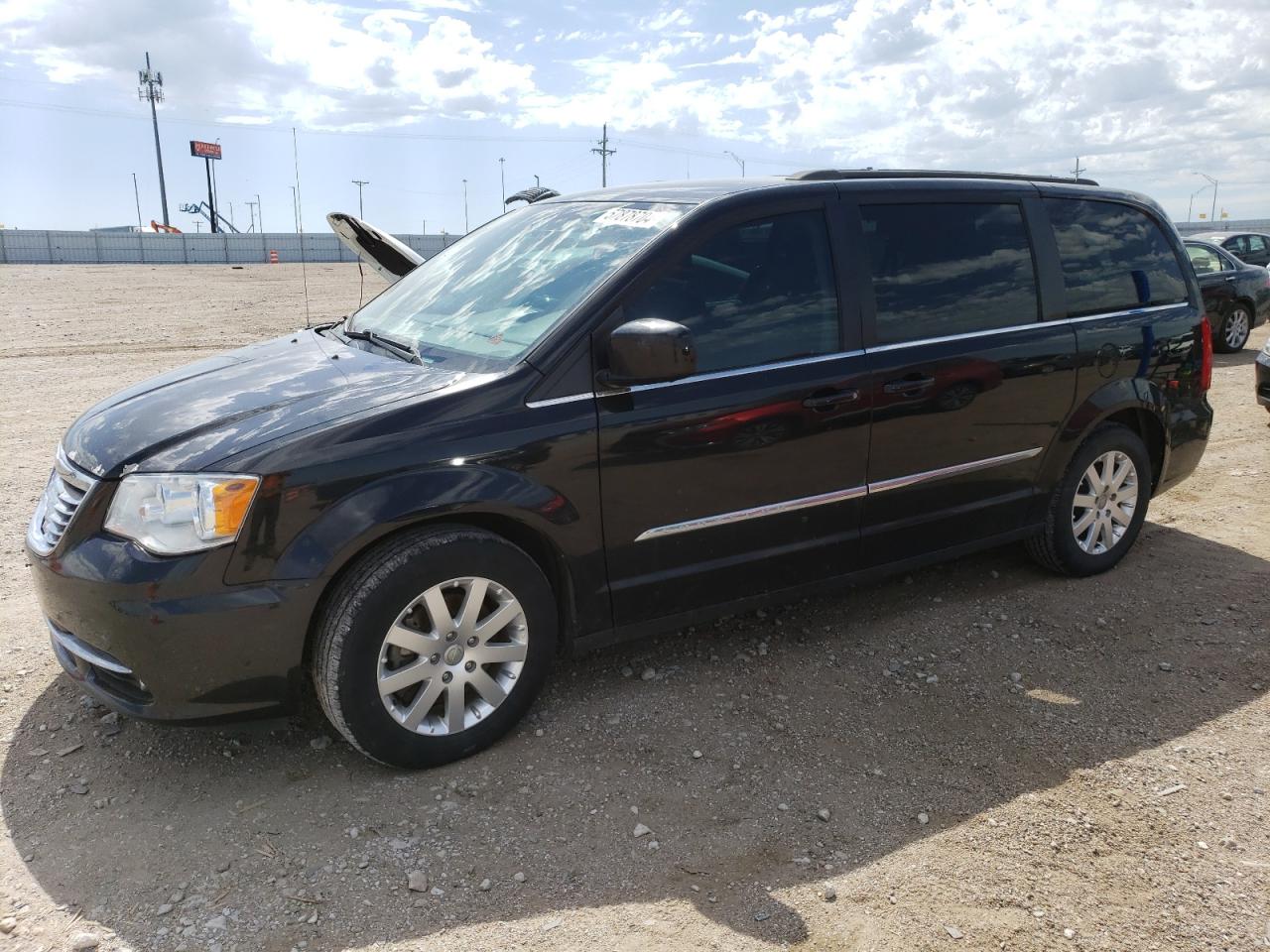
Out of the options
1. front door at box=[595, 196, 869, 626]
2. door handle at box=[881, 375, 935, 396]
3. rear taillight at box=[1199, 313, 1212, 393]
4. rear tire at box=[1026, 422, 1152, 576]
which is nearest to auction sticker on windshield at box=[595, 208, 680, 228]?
front door at box=[595, 196, 869, 626]

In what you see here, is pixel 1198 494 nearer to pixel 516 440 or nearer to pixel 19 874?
pixel 516 440

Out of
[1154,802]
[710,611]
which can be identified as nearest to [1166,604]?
[1154,802]

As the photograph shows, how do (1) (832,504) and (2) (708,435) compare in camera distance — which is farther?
(1) (832,504)

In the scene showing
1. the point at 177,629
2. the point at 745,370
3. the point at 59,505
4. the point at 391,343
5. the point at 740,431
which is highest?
the point at 391,343

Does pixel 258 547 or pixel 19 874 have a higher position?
pixel 258 547

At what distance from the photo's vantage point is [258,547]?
2871 mm

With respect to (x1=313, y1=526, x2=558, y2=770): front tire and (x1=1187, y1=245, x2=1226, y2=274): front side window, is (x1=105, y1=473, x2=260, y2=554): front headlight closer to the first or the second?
(x1=313, y1=526, x2=558, y2=770): front tire

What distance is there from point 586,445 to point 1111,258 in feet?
Result: 10.0

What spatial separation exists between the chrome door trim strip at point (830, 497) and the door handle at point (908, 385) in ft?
1.16

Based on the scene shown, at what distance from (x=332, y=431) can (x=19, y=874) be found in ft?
4.96

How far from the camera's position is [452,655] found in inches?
126

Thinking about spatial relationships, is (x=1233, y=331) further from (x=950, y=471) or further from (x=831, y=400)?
(x=831, y=400)

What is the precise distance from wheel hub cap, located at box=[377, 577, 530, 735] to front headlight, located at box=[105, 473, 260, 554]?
0.58 metres

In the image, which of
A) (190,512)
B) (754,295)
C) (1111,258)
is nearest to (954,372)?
(754,295)
